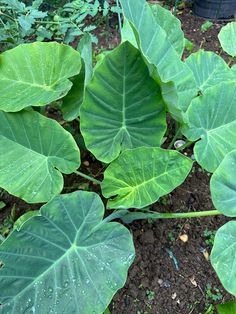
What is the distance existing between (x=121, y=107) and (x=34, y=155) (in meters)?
0.34

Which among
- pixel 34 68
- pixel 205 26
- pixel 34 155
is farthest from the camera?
pixel 205 26

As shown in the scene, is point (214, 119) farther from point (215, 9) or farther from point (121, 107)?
point (215, 9)

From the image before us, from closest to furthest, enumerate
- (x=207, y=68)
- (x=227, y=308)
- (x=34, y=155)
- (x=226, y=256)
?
1. (x=226, y=256)
2. (x=227, y=308)
3. (x=34, y=155)
4. (x=207, y=68)

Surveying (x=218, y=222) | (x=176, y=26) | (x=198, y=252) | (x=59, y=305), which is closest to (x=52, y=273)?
(x=59, y=305)

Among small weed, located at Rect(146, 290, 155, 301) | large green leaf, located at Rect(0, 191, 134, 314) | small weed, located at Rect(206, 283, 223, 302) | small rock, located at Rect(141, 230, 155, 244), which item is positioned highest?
large green leaf, located at Rect(0, 191, 134, 314)

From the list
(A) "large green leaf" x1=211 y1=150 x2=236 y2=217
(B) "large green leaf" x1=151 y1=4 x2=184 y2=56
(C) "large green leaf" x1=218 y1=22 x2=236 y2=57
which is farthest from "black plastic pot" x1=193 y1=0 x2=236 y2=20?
(A) "large green leaf" x1=211 y1=150 x2=236 y2=217

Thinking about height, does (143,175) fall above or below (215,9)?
above

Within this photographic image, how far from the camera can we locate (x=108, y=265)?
3.90ft

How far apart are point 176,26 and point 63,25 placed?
49cm

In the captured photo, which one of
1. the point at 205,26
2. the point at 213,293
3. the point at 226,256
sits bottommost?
the point at 213,293

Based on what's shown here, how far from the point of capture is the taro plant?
1170mm

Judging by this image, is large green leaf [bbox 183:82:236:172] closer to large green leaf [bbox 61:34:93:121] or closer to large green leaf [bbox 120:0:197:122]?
large green leaf [bbox 120:0:197:122]

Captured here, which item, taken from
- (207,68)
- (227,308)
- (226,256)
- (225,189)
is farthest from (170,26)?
(227,308)

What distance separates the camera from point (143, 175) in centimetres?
134
